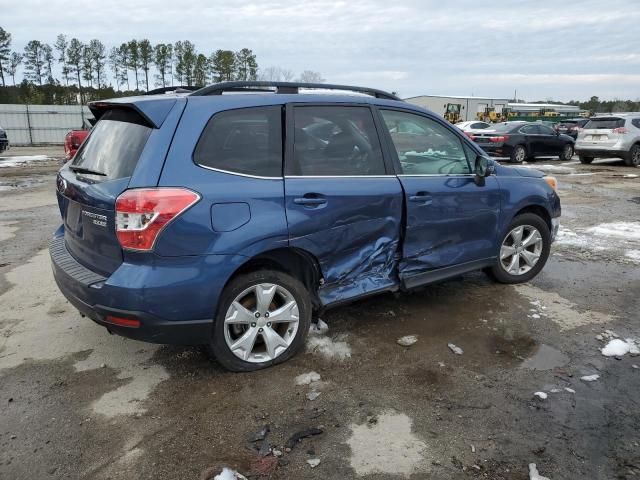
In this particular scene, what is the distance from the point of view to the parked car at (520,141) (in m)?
18.2

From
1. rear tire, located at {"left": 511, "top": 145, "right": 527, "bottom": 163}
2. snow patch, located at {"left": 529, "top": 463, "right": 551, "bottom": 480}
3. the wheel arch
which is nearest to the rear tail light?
the wheel arch

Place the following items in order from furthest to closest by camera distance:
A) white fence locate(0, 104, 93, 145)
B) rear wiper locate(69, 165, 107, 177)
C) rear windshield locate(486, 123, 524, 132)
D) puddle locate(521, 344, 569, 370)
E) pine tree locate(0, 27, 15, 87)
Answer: pine tree locate(0, 27, 15, 87) < white fence locate(0, 104, 93, 145) < rear windshield locate(486, 123, 524, 132) < puddle locate(521, 344, 569, 370) < rear wiper locate(69, 165, 107, 177)

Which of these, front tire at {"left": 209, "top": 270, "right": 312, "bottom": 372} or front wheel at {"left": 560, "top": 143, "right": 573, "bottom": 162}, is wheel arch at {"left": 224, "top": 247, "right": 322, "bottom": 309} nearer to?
front tire at {"left": 209, "top": 270, "right": 312, "bottom": 372}

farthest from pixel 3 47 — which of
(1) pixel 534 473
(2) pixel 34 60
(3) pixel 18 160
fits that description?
(1) pixel 534 473

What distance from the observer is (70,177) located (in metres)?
3.62

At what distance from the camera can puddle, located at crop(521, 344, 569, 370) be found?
12.1 feet

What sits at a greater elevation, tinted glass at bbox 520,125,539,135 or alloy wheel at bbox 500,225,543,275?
tinted glass at bbox 520,125,539,135

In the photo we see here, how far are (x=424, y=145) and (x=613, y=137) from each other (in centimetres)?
1592

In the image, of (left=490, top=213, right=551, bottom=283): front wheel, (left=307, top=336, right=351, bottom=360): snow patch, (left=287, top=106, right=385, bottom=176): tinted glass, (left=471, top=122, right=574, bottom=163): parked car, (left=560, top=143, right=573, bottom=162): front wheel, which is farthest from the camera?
(left=560, top=143, right=573, bottom=162): front wheel

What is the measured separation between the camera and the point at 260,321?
11.4 feet

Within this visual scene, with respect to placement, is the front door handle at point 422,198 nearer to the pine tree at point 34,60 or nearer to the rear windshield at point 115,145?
the rear windshield at point 115,145

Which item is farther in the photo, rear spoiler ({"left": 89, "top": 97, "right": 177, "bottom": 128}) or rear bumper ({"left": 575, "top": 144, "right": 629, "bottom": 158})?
rear bumper ({"left": 575, "top": 144, "right": 629, "bottom": 158})

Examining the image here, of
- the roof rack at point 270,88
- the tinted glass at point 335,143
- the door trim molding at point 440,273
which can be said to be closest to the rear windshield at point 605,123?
the door trim molding at point 440,273

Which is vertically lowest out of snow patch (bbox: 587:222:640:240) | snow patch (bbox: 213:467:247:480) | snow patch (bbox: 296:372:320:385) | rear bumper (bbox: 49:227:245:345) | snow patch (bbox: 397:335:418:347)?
snow patch (bbox: 213:467:247:480)
